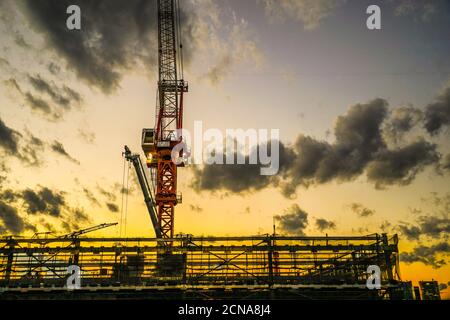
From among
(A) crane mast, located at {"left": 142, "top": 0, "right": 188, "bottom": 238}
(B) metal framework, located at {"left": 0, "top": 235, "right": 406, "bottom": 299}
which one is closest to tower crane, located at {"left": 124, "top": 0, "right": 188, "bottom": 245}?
(A) crane mast, located at {"left": 142, "top": 0, "right": 188, "bottom": 238}

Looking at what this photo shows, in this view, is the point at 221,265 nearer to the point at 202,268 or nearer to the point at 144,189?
the point at 202,268

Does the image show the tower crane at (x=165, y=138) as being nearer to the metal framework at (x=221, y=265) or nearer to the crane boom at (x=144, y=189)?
the crane boom at (x=144, y=189)

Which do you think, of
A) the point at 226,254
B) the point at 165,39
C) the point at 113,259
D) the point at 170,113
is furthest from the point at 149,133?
the point at 226,254

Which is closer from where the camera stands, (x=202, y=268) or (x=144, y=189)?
(x=202, y=268)

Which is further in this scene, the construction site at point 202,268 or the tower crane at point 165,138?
the tower crane at point 165,138

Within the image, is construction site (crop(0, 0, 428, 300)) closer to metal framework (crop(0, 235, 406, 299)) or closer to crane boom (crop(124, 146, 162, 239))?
metal framework (crop(0, 235, 406, 299))

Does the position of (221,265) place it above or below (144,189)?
below

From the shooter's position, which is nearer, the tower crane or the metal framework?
the metal framework

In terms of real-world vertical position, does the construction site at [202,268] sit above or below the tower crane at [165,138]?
below

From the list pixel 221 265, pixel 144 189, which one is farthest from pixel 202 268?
pixel 144 189

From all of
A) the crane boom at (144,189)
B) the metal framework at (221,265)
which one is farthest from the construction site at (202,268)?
the crane boom at (144,189)

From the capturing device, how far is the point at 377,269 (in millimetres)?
36062
